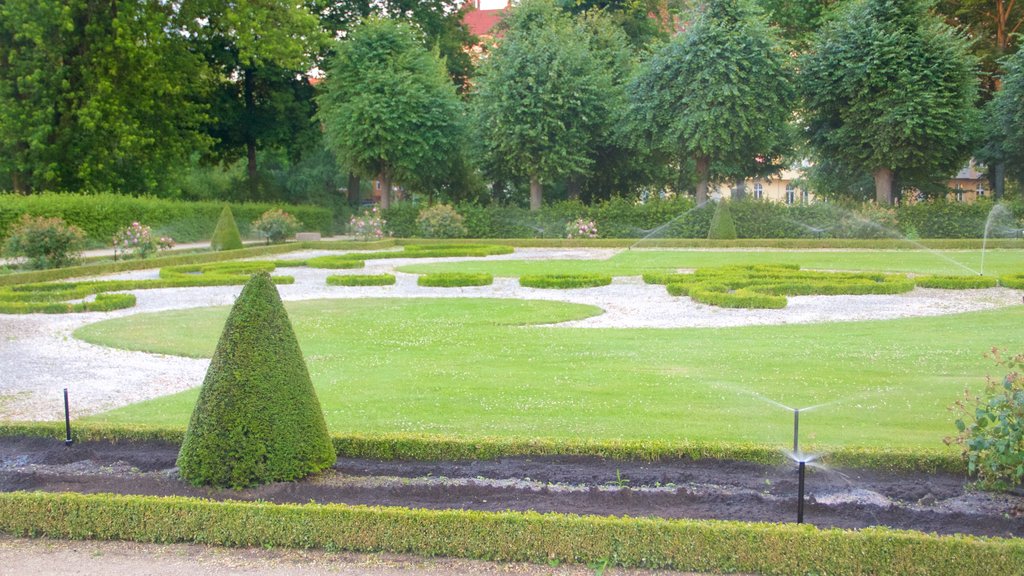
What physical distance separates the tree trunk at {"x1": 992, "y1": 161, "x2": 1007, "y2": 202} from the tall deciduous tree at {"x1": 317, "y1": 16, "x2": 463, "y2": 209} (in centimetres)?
2274

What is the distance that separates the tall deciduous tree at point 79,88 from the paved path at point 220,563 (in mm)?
29732

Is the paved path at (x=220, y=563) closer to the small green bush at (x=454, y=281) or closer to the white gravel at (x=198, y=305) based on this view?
the white gravel at (x=198, y=305)

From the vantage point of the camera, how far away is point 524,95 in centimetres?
3825

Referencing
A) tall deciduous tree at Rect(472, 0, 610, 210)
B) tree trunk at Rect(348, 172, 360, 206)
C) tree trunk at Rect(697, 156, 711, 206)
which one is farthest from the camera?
tree trunk at Rect(348, 172, 360, 206)

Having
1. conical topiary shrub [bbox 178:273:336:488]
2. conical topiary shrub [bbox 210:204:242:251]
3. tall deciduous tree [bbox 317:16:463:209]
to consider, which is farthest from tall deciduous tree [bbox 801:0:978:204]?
conical topiary shrub [bbox 178:273:336:488]

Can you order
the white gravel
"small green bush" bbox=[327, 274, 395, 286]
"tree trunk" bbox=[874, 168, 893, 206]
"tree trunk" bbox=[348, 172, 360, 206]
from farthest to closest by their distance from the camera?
"tree trunk" bbox=[348, 172, 360, 206] < "tree trunk" bbox=[874, 168, 893, 206] < "small green bush" bbox=[327, 274, 395, 286] < the white gravel

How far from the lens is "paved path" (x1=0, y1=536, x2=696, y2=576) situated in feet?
14.7

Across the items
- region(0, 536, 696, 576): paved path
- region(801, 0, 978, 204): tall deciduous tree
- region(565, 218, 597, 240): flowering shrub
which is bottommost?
region(0, 536, 696, 576): paved path

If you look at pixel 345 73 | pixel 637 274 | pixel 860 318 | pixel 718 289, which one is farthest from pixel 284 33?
pixel 860 318

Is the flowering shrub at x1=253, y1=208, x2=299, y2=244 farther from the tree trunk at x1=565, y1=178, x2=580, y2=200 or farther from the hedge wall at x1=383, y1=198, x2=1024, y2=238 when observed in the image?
the tree trunk at x1=565, y1=178, x2=580, y2=200

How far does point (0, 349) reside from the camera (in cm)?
1133

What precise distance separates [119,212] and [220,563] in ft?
92.9

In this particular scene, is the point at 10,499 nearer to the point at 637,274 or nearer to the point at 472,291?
the point at 472,291

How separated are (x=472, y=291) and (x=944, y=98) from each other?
23.4 meters
